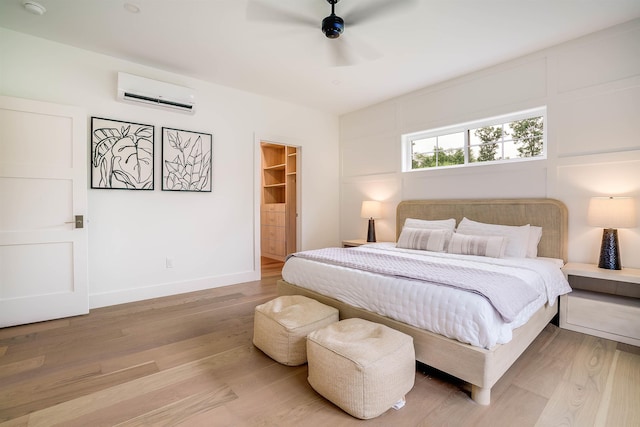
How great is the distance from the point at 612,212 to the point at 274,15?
329 cm

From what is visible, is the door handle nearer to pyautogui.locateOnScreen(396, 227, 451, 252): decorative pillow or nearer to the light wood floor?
the light wood floor

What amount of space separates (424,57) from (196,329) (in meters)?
3.51

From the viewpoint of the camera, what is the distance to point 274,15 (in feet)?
8.43

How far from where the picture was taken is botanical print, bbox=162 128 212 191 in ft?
12.0

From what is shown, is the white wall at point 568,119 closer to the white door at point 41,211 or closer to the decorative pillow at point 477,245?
the decorative pillow at point 477,245

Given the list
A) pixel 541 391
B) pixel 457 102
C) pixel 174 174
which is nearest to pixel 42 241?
pixel 174 174

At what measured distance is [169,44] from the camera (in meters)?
3.02

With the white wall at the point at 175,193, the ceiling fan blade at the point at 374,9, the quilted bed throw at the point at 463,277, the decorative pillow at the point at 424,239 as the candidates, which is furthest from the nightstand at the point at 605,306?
the white wall at the point at 175,193

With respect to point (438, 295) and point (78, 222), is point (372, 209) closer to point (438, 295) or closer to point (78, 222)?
point (438, 295)

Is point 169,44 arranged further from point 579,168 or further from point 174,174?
point 579,168

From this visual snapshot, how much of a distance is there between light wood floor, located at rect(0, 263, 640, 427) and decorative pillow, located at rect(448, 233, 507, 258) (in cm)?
77

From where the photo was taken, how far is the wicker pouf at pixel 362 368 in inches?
60.6

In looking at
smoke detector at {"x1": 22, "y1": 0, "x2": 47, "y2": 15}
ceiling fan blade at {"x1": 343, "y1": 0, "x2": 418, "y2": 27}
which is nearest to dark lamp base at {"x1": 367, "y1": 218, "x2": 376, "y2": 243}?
ceiling fan blade at {"x1": 343, "y1": 0, "x2": 418, "y2": 27}

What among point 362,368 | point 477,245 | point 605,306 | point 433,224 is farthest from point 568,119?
point 362,368
